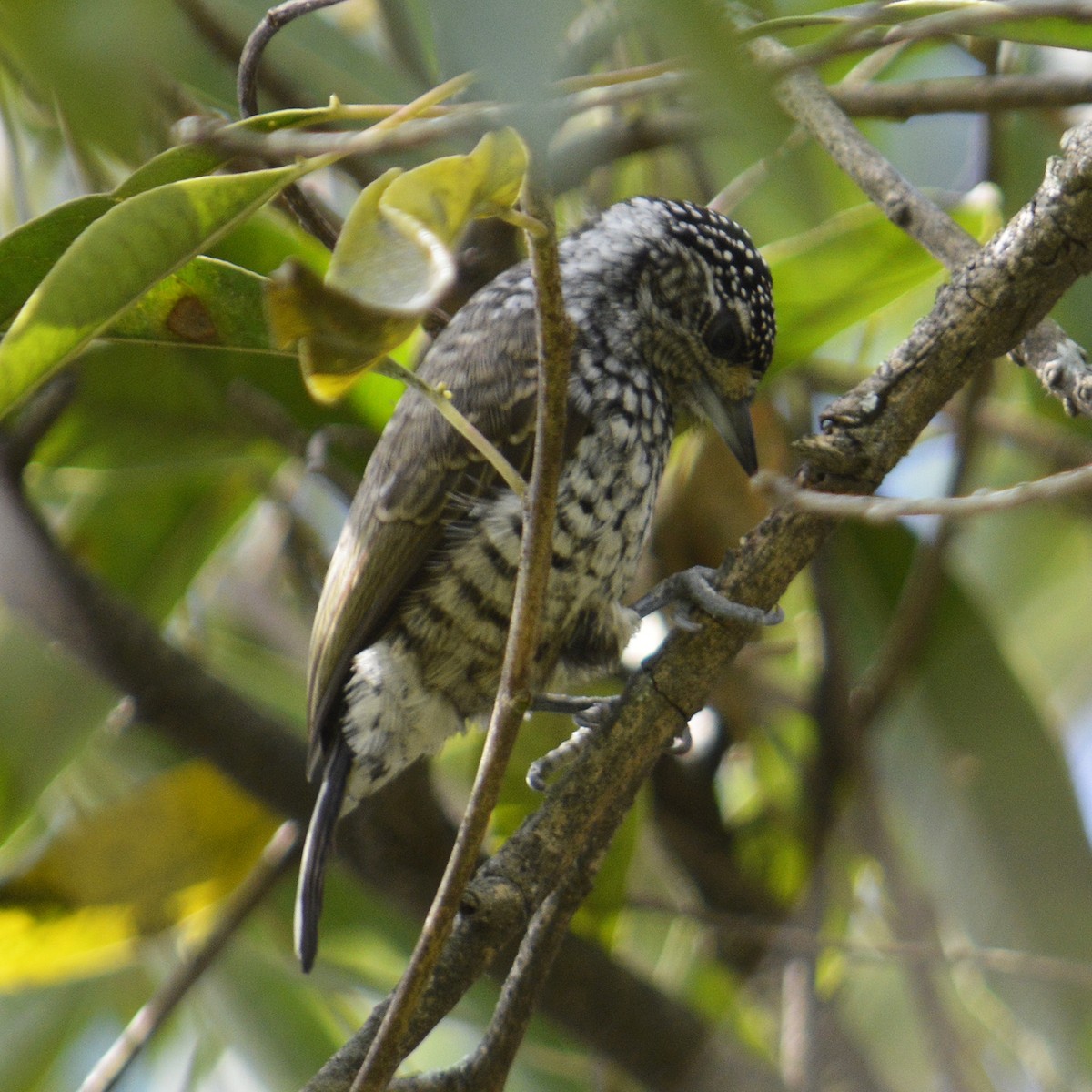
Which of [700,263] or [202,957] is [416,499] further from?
[202,957]

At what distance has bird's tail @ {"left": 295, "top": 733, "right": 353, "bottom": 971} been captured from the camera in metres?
1.96

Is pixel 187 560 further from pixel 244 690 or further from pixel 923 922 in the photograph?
pixel 923 922

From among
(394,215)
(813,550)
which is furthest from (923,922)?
(394,215)

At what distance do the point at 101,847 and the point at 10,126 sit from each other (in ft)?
4.29

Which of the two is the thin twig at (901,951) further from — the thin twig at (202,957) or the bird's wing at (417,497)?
the bird's wing at (417,497)

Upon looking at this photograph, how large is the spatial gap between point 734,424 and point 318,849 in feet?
3.23

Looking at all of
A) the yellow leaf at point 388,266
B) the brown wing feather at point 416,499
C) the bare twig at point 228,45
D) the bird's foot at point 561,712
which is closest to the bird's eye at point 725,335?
the brown wing feather at point 416,499

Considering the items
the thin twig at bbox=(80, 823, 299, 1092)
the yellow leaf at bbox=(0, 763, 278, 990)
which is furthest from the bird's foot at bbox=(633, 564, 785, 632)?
the yellow leaf at bbox=(0, 763, 278, 990)

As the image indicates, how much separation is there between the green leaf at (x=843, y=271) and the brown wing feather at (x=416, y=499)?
55 cm

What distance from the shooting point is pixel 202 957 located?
2.34m

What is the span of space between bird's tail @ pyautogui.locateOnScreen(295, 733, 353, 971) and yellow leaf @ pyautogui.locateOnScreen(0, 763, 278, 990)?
0.50 m

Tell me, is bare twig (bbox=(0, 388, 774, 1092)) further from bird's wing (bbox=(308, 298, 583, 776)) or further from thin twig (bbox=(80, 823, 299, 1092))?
bird's wing (bbox=(308, 298, 583, 776))

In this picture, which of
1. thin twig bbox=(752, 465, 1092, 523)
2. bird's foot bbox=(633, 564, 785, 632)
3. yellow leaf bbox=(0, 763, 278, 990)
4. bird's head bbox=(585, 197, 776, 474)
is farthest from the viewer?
yellow leaf bbox=(0, 763, 278, 990)

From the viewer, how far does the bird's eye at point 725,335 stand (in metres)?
2.29
